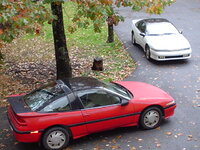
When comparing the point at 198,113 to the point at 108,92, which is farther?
the point at 198,113

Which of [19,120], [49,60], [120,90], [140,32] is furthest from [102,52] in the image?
[19,120]

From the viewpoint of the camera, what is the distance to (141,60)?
46.9 ft

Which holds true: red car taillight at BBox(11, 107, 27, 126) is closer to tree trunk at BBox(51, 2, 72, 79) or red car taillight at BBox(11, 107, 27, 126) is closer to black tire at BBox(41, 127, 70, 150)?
black tire at BBox(41, 127, 70, 150)

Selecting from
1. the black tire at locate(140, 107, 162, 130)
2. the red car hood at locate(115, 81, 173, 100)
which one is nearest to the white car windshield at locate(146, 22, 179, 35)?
the red car hood at locate(115, 81, 173, 100)

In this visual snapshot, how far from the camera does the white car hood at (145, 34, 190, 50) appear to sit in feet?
44.0

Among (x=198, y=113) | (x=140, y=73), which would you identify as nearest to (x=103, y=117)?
(x=198, y=113)

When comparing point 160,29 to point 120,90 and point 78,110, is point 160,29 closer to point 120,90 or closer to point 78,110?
point 120,90

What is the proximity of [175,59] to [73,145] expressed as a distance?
719 cm

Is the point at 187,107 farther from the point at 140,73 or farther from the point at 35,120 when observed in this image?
the point at 35,120

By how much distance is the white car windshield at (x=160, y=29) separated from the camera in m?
14.5

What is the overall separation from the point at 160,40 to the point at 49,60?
5.37m

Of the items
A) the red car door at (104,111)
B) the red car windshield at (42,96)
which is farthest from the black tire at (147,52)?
the red car windshield at (42,96)

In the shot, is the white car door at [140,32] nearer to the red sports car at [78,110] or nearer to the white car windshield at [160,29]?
the white car windshield at [160,29]

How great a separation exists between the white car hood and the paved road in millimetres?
741
